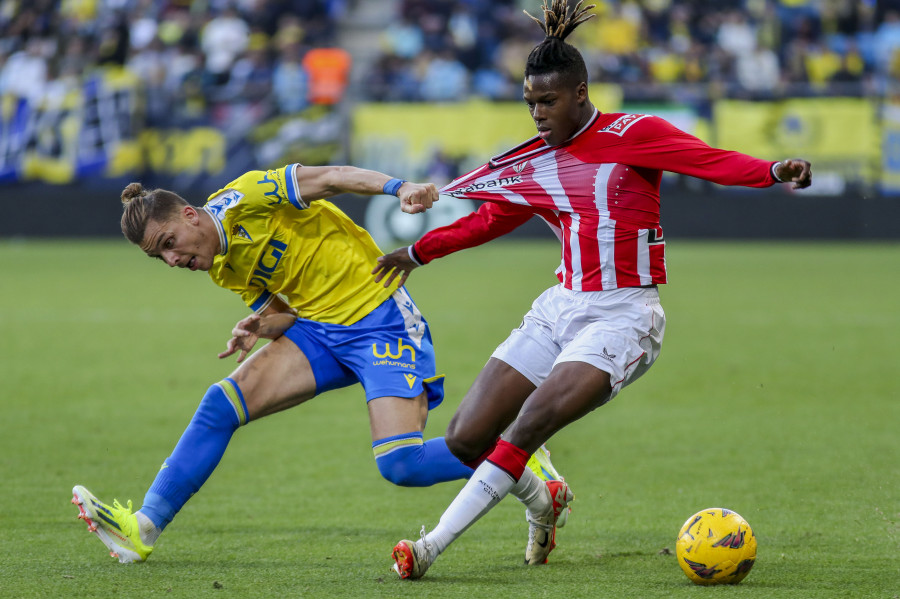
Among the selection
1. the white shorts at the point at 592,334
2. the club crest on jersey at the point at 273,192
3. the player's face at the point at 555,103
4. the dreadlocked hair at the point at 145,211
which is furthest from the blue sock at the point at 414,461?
the player's face at the point at 555,103

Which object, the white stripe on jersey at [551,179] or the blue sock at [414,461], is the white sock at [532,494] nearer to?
the blue sock at [414,461]

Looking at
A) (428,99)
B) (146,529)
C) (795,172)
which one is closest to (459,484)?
(146,529)

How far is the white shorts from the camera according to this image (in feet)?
14.1

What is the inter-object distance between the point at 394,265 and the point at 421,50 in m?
17.4

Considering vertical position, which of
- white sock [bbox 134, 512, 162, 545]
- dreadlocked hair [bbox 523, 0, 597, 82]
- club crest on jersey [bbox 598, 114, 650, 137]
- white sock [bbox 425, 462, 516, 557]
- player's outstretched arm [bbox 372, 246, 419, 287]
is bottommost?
white sock [bbox 134, 512, 162, 545]

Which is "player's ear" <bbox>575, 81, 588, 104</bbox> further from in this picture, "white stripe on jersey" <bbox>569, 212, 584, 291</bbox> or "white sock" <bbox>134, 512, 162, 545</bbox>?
"white sock" <bbox>134, 512, 162, 545</bbox>

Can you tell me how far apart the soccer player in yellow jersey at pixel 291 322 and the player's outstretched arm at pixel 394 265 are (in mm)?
129

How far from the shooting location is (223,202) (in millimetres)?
4871

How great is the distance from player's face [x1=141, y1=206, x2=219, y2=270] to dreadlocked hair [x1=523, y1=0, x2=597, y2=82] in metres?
1.50

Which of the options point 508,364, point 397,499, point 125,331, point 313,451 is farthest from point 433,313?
point 508,364

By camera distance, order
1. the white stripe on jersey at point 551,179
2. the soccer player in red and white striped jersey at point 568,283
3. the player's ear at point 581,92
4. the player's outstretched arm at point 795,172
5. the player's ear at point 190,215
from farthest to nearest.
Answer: the player's ear at point 190,215 → the white stripe on jersey at point 551,179 → the player's ear at point 581,92 → the soccer player in red and white striped jersey at point 568,283 → the player's outstretched arm at point 795,172

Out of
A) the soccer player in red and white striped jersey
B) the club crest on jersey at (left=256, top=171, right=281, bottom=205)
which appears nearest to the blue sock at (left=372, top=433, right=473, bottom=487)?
the soccer player in red and white striped jersey

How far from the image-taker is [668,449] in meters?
6.86

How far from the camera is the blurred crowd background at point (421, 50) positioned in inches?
770
